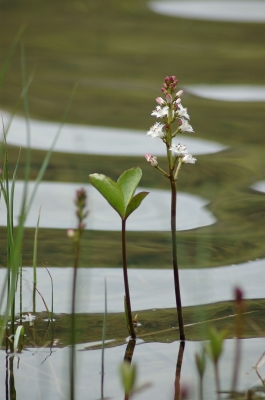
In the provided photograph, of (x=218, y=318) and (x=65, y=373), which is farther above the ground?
(x=218, y=318)

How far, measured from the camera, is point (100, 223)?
2123 mm

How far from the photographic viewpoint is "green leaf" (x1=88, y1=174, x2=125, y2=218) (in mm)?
1303

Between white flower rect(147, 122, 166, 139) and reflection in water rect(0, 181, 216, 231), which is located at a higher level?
reflection in water rect(0, 181, 216, 231)

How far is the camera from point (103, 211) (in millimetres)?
2217

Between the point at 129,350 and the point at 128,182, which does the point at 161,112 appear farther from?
the point at 129,350

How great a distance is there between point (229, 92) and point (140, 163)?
899 mm

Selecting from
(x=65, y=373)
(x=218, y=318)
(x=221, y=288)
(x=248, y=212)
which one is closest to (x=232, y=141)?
(x=248, y=212)

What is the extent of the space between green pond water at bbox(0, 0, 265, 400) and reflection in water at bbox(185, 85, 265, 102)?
0.17 ft

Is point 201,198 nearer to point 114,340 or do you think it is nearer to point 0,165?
point 0,165

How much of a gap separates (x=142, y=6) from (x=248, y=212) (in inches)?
97.9

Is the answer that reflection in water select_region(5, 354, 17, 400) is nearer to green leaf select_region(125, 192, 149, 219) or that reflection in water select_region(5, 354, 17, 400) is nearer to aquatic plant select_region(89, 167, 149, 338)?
aquatic plant select_region(89, 167, 149, 338)

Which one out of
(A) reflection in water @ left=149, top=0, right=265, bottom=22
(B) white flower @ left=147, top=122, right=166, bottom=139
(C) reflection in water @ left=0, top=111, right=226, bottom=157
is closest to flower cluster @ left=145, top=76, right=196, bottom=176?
(B) white flower @ left=147, top=122, right=166, bottom=139

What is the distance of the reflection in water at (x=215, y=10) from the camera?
4145 millimetres

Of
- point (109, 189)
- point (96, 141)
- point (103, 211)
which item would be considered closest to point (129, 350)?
point (109, 189)
